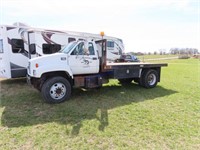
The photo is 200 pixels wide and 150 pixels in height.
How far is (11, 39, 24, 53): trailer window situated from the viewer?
27.8ft

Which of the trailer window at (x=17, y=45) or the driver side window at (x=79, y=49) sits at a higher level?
the trailer window at (x=17, y=45)

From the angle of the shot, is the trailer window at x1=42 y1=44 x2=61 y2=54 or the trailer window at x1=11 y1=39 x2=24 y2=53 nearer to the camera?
the trailer window at x1=11 y1=39 x2=24 y2=53

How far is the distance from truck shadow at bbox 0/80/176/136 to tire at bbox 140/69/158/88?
50 centimetres

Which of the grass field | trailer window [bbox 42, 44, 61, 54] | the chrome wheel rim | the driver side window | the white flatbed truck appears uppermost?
trailer window [bbox 42, 44, 61, 54]

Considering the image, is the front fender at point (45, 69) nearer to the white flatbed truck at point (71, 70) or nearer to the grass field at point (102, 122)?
the white flatbed truck at point (71, 70)

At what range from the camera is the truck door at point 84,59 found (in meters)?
6.04

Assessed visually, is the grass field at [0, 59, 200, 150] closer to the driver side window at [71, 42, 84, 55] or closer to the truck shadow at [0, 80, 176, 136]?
the truck shadow at [0, 80, 176, 136]

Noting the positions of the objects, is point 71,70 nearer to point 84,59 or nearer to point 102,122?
point 84,59

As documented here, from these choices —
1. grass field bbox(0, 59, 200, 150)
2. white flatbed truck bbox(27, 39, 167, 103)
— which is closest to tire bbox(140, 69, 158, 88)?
white flatbed truck bbox(27, 39, 167, 103)

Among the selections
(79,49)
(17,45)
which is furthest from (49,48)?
(79,49)

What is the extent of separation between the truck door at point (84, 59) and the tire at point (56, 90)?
60cm

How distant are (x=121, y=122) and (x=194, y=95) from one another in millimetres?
4040

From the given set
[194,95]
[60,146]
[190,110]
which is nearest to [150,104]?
[190,110]

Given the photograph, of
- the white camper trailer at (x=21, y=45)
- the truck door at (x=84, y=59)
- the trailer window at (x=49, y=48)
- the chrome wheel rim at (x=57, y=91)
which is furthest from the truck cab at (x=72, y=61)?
the trailer window at (x=49, y=48)
